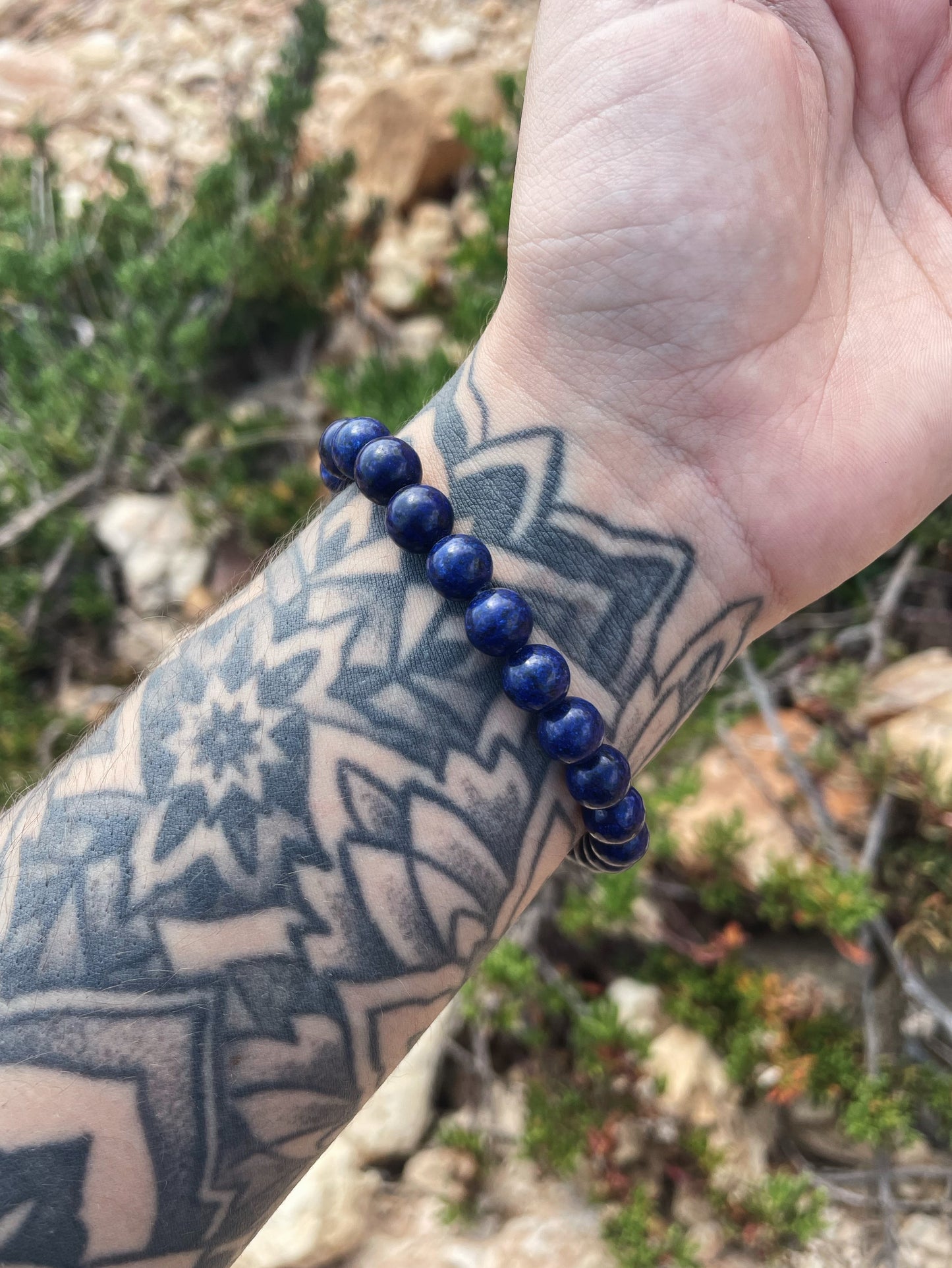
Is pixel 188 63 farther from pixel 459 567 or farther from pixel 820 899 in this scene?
pixel 820 899

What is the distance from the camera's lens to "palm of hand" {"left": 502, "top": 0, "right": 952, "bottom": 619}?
1560 mm

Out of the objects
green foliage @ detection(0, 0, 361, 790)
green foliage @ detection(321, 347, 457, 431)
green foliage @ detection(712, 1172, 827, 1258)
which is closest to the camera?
green foliage @ detection(712, 1172, 827, 1258)

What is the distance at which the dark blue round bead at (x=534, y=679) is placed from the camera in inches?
55.2

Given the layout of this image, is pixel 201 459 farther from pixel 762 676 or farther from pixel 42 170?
pixel 762 676

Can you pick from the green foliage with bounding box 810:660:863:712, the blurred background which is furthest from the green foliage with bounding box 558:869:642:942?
the green foliage with bounding box 810:660:863:712

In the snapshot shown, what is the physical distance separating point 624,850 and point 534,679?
366 mm

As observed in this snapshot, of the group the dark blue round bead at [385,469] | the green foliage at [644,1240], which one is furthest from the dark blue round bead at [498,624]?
the green foliage at [644,1240]

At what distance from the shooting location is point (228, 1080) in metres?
1.31

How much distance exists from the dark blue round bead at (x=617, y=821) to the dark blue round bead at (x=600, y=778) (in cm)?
4

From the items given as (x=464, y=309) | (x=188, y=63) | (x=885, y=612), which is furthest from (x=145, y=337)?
(x=188, y=63)

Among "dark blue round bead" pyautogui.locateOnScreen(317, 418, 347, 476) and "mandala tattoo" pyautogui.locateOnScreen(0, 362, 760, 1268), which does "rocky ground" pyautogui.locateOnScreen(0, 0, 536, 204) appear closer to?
"dark blue round bead" pyautogui.locateOnScreen(317, 418, 347, 476)

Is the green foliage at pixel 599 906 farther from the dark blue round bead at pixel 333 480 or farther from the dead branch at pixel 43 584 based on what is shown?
the dead branch at pixel 43 584

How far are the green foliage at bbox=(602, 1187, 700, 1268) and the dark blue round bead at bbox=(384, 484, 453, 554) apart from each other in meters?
1.58

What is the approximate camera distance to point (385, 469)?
1467 mm
